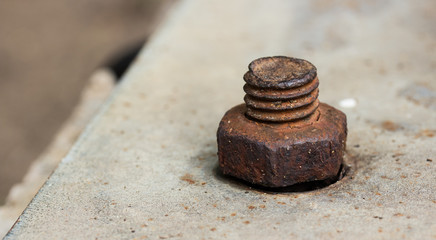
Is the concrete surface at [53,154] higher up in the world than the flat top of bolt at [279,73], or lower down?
lower down

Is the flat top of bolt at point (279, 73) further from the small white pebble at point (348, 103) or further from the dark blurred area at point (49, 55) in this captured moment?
the dark blurred area at point (49, 55)

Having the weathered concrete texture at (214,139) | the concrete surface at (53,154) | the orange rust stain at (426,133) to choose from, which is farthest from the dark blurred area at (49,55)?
the orange rust stain at (426,133)

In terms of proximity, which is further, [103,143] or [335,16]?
[335,16]

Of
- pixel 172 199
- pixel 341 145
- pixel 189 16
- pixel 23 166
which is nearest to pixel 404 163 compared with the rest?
pixel 341 145

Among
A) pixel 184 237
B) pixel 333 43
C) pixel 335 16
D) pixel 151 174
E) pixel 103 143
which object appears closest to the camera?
pixel 184 237

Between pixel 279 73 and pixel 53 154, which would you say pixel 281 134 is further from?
pixel 53 154

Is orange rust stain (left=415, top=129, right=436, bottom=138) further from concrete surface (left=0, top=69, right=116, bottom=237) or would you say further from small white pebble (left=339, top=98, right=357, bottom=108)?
concrete surface (left=0, top=69, right=116, bottom=237)


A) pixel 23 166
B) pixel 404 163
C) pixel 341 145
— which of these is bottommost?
pixel 23 166

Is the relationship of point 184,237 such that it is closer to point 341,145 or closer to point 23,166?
point 341,145
